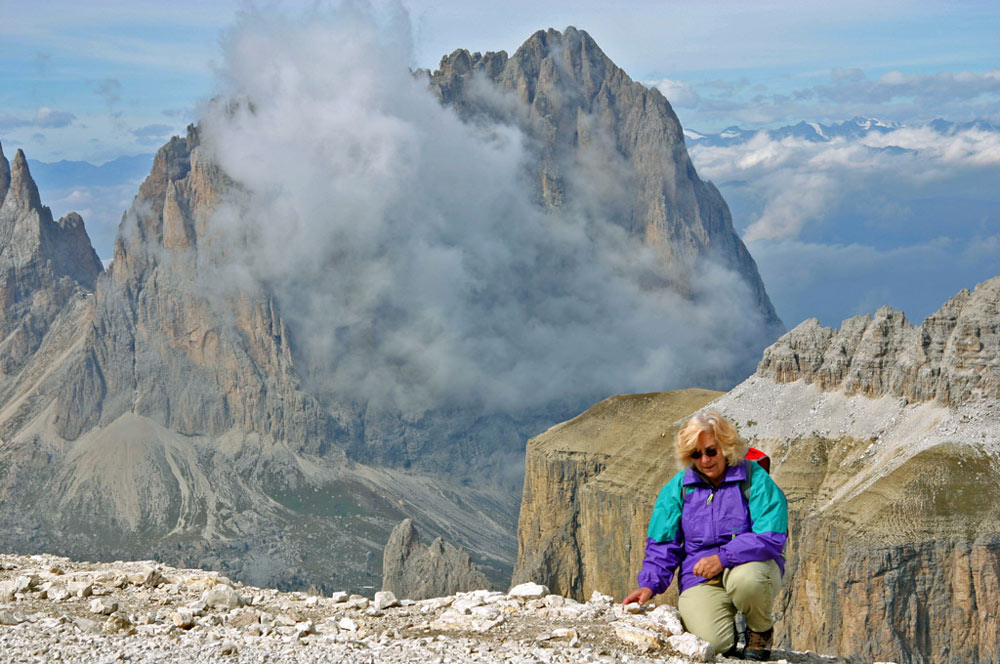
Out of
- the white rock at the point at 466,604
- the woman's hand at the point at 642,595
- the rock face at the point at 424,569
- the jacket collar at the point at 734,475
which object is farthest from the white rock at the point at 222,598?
the rock face at the point at 424,569

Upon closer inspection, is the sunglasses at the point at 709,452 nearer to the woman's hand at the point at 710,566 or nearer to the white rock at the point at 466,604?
the woman's hand at the point at 710,566

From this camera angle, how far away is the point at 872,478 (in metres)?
110

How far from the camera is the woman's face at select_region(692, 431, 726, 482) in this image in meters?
22.0

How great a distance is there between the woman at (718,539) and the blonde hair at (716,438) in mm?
19

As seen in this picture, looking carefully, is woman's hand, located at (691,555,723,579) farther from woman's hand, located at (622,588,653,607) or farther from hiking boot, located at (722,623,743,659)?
hiking boot, located at (722,623,743,659)

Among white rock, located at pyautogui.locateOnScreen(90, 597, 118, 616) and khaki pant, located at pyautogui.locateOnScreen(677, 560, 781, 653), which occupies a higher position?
khaki pant, located at pyautogui.locateOnScreen(677, 560, 781, 653)

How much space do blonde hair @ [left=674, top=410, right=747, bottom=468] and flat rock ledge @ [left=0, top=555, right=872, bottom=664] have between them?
12.2ft

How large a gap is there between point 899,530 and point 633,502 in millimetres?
43376

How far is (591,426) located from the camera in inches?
6831

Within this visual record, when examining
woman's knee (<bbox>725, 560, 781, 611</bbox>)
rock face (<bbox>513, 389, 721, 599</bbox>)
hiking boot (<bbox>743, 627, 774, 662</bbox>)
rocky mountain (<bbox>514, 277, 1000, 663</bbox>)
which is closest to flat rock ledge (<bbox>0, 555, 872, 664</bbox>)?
hiking boot (<bbox>743, 627, 774, 662</bbox>)

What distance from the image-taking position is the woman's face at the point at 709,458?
22.0 meters

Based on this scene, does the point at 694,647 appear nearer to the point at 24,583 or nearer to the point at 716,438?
the point at 716,438

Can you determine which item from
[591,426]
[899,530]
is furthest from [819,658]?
[591,426]

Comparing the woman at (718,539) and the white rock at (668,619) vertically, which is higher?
the woman at (718,539)
